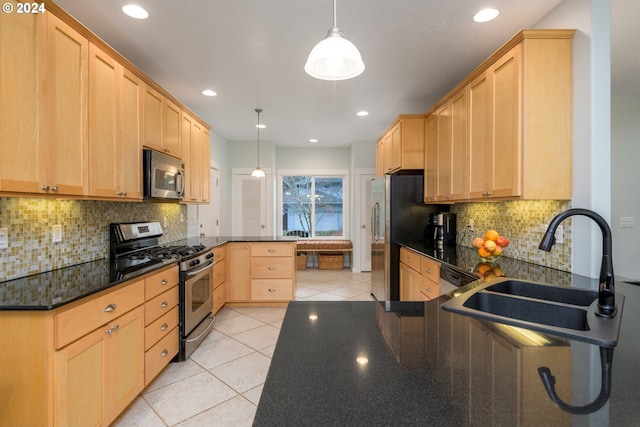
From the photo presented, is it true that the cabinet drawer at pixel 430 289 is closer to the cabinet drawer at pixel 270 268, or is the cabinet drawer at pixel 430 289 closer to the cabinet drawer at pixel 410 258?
the cabinet drawer at pixel 410 258

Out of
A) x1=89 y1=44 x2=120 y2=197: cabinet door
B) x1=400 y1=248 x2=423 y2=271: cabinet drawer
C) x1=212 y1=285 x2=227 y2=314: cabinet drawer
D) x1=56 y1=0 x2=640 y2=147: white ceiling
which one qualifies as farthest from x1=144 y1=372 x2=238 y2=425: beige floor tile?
x1=56 y1=0 x2=640 y2=147: white ceiling

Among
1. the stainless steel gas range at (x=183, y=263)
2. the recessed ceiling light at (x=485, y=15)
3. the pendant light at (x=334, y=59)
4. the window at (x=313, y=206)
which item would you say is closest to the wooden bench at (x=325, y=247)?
the window at (x=313, y=206)

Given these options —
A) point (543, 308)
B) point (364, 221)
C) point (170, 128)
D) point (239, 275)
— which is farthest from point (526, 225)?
point (364, 221)

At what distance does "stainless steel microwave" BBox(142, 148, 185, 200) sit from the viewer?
256cm

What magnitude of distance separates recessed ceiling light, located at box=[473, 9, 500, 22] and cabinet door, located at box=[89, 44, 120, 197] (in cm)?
260

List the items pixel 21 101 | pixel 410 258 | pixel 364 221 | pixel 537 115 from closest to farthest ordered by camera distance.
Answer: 1. pixel 21 101
2. pixel 537 115
3. pixel 410 258
4. pixel 364 221

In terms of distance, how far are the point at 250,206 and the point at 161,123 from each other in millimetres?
3531

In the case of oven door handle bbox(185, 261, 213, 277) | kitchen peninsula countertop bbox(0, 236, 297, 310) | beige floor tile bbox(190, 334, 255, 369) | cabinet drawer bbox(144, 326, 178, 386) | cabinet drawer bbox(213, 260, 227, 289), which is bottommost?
beige floor tile bbox(190, 334, 255, 369)

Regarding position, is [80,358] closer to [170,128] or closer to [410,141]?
[170,128]

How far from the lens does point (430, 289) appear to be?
2738 millimetres

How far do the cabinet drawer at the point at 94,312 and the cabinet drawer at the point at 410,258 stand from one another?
2406 mm

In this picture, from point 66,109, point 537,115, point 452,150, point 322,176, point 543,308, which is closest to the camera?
point 543,308

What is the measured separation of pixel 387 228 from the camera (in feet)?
12.6

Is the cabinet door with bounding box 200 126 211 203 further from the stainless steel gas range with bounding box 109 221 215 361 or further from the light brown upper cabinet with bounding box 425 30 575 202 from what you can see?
the light brown upper cabinet with bounding box 425 30 575 202
